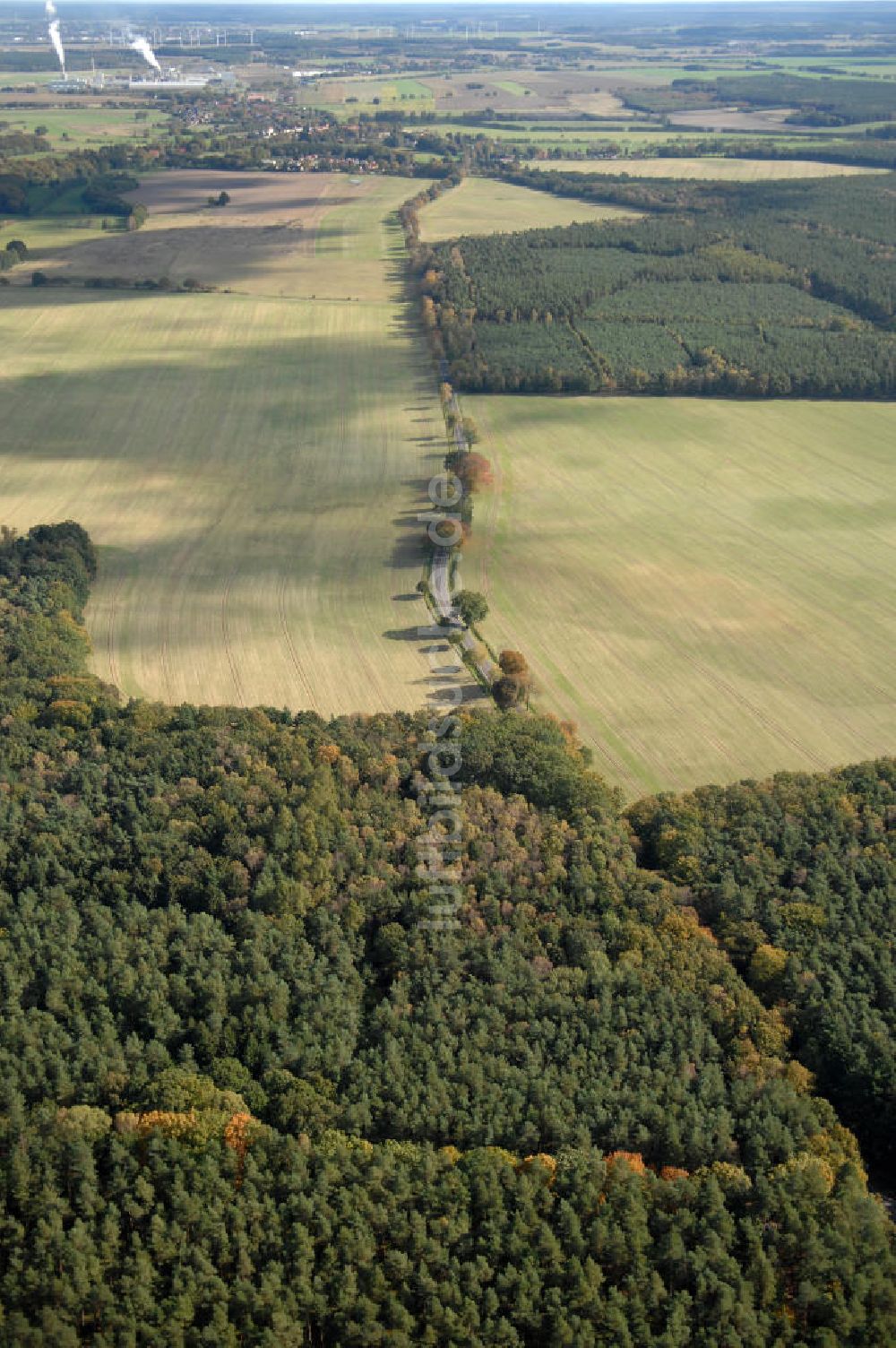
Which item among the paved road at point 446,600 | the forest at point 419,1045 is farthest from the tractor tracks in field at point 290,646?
the paved road at point 446,600

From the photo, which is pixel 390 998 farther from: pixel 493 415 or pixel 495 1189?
pixel 493 415

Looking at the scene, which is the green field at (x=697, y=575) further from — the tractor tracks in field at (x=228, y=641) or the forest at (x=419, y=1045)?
the tractor tracks in field at (x=228, y=641)

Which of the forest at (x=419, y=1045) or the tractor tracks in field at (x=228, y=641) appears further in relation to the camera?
the tractor tracks in field at (x=228, y=641)

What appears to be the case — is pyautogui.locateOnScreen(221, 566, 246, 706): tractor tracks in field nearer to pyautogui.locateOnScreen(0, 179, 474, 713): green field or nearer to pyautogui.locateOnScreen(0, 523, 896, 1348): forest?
pyautogui.locateOnScreen(0, 179, 474, 713): green field

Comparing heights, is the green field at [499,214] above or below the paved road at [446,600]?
above

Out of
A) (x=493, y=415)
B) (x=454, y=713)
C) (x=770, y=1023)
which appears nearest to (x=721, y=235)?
(x=493, y=415)

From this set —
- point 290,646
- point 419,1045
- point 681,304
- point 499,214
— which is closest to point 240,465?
point 290,646
